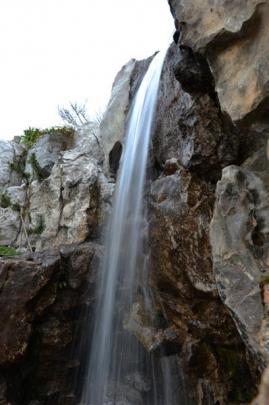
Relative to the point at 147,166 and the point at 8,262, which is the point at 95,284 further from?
the point at 147,166

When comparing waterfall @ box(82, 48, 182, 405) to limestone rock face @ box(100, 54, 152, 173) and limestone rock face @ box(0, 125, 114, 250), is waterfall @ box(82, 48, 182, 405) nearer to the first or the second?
limestone rock face @ box(0, 125, 114, 250)

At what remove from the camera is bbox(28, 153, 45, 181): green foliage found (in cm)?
1385

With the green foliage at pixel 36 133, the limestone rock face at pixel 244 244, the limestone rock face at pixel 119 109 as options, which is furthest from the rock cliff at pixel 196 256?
the green foliage at pixel 36 133

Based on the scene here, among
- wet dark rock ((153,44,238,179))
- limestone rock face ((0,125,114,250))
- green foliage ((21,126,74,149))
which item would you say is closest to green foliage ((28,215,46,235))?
limestone rock face ((0,125,114,250))

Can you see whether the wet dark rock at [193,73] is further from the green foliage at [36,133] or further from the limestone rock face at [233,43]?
the green foliage at [36,133]

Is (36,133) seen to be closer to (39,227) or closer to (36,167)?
(36,167)

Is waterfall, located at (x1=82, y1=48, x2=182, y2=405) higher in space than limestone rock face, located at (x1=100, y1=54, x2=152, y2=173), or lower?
lower

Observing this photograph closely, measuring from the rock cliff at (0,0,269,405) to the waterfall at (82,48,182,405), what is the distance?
12.4 inches

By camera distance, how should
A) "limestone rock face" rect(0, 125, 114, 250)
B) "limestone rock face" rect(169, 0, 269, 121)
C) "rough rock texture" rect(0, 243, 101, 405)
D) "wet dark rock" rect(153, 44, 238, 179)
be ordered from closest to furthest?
"limestone rock face" rect(169, 0, 269, 121), "wet dark rock" rect(153, 44, 238, 179), "rough rock texture" rect(0, 243, 101, 405), "limestone rock face" rect(0, 125, 114, 250)

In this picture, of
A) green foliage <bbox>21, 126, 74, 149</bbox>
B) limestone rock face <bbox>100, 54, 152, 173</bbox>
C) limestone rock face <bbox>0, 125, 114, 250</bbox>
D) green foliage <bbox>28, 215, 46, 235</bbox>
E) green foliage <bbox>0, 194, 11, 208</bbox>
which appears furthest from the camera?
green foliage <bbox>21, 126, 74, 149</bbox>

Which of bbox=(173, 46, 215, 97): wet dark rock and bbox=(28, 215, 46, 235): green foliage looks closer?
bbox=(173, 46, 215, 97): wet dark rock

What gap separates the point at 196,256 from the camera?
5586 mm

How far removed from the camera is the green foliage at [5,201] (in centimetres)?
1308

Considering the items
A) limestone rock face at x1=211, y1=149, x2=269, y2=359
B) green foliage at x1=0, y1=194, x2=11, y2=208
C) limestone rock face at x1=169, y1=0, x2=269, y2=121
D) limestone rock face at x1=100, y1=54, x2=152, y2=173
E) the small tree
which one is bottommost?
limestone rock face at x1=211, y1=149, x2=269, y2=359
